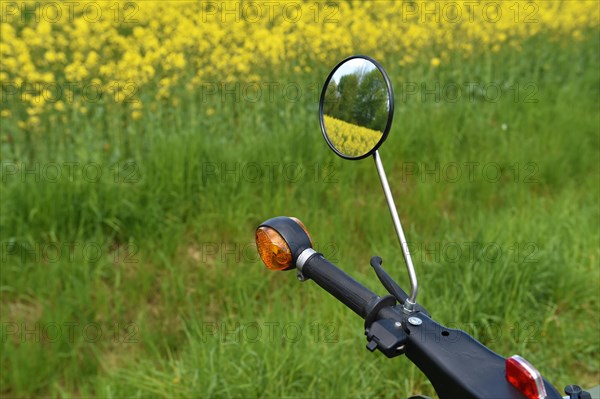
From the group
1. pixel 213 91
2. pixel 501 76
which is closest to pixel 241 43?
pixel 213 91

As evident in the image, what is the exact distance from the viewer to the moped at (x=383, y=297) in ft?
3.27

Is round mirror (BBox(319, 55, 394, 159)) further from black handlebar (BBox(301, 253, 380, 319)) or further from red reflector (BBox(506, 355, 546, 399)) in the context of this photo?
red reflector (BBox(506, 355, 546, 399))

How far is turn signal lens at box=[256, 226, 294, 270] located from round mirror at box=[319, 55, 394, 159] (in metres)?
0.22

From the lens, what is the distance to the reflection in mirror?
49.3 inches

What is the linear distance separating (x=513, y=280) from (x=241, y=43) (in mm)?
3635

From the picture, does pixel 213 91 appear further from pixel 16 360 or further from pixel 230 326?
pixel 16 360

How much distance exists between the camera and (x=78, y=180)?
152 inches
